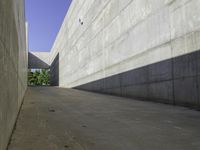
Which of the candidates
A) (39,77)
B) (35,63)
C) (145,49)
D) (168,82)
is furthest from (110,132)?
(39,77)

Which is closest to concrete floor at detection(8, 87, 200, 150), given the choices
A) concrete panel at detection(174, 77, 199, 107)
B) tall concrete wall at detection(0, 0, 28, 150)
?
tall concrete wall at detection(0, 0, 28, 150)

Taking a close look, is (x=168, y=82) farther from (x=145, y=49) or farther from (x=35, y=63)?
(x=35, y=63)

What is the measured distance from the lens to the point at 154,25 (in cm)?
947

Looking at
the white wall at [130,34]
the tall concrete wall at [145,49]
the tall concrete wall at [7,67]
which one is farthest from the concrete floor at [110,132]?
the white wall at [130,34]

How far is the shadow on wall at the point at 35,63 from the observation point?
41.9 metres

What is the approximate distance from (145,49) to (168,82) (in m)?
1.97

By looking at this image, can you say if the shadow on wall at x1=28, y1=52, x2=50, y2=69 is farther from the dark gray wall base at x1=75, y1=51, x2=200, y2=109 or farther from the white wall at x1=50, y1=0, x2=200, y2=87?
the dark gray wall base at x1=75, y1=51, x2=200, y2=109

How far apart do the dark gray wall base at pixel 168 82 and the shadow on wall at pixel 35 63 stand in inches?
1241

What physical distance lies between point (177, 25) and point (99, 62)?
817cm

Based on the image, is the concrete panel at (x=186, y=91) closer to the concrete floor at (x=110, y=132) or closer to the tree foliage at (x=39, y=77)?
the concrete floor at (x=110, y=132)

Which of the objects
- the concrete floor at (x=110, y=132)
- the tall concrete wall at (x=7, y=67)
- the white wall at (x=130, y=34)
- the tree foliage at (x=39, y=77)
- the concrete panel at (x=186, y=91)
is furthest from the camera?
the tree foliage at (x=39, y=77)

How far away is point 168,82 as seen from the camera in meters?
8.55

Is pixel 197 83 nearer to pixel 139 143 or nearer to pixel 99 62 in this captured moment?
pixel 139 143

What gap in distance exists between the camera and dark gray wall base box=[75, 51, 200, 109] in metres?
7.39
